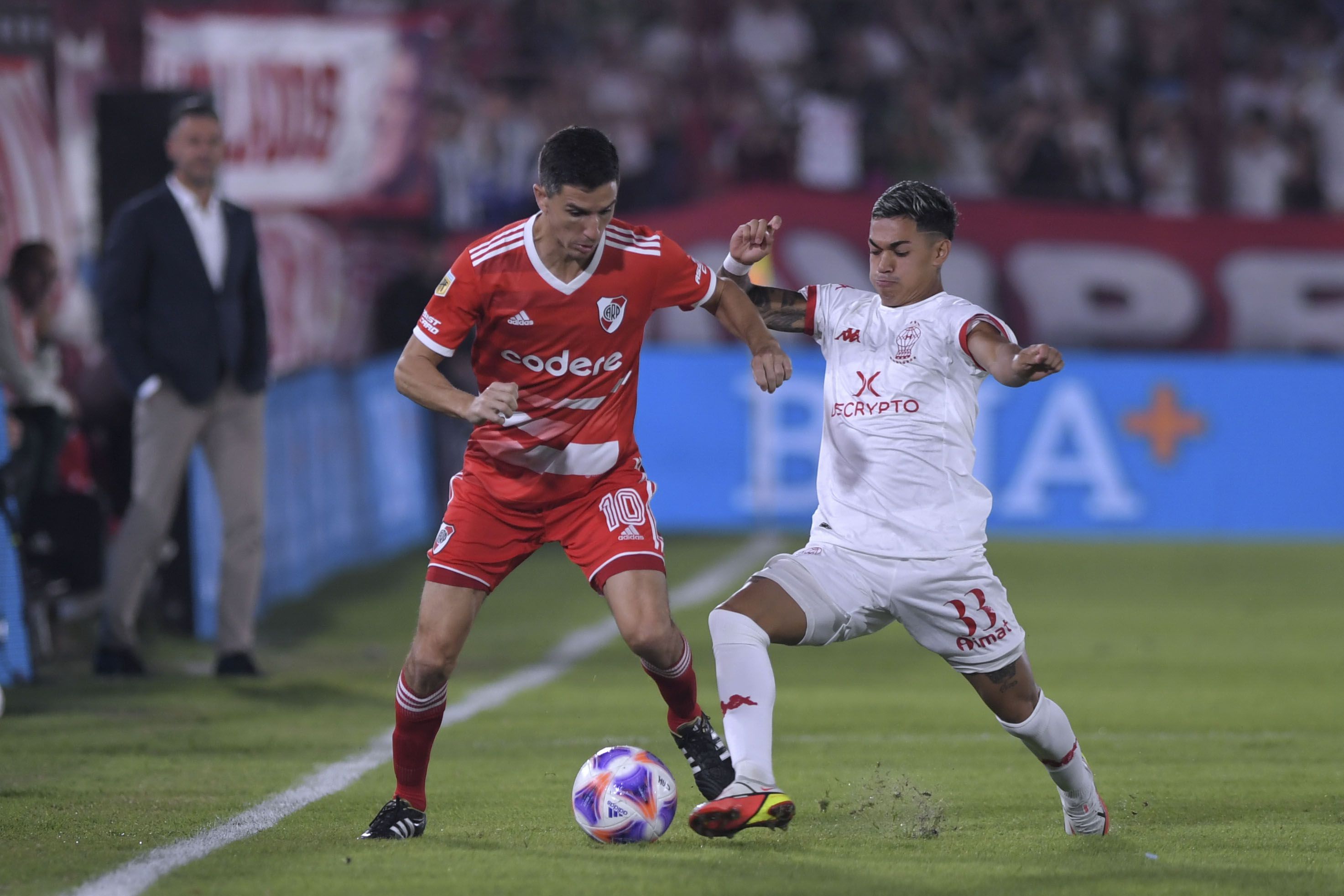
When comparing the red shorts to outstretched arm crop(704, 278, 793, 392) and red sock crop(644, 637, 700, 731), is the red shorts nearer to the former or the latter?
red sock crop(644, 637, 700, 731)

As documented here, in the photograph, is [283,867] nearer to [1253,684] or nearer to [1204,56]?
[1253,684]

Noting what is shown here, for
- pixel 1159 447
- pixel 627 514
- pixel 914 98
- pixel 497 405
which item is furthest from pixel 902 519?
pixel 914 98

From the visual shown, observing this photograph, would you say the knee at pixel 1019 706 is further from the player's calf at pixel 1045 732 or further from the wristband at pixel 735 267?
the wristband at pixel 735 267

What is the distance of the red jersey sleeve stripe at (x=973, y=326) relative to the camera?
5.04m

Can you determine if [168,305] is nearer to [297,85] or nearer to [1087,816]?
[1087,816]

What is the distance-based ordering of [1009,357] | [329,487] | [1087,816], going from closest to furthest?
[1009,357], [1087,816], [329,487]

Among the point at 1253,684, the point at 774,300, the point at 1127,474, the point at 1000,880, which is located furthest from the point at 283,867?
the point at 1127,474

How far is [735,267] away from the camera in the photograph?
5.46m

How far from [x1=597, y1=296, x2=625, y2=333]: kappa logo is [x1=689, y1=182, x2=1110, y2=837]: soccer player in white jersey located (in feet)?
1.31

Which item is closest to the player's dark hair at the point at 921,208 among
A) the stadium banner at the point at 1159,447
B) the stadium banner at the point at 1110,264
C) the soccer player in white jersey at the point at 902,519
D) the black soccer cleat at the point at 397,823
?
the soccer player in white jersey at the point at 902,519

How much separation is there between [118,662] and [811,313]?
4.23 meters

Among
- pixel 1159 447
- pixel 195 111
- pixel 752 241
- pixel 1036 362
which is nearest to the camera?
pixel 1036 362

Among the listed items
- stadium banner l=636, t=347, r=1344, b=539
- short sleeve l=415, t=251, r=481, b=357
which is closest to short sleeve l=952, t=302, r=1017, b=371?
short sleeve l=415, t=251, r=481, b=357

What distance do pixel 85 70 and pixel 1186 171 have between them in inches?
427
